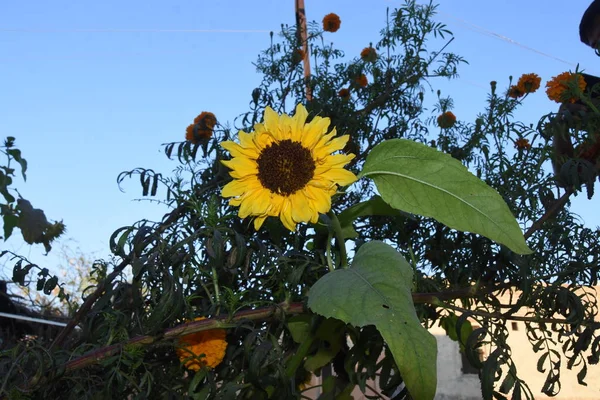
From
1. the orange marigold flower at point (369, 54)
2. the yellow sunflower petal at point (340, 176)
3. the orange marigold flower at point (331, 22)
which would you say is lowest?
the yellow sunflower petal at point (340, 176)

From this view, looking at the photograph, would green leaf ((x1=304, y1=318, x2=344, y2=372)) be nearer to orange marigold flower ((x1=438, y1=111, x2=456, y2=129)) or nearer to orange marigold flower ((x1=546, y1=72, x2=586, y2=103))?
orange marigold flower ((x1=546, y1=72, x2=586, y2=103))

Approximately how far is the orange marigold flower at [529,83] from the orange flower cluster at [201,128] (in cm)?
96

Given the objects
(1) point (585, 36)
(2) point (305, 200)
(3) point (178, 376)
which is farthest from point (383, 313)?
(1) point (585, 36)

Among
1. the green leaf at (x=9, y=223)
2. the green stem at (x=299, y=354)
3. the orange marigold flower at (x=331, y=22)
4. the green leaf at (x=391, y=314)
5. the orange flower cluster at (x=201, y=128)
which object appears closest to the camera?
the green leaf at (x=391, y=314)

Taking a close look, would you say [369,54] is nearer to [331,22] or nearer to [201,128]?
[331,22]

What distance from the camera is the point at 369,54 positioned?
2252 millimetres

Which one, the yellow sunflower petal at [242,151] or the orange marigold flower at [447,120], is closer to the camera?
the yellow sunflower petal at [242,151]

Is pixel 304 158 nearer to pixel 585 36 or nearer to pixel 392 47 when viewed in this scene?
pixel 585 36

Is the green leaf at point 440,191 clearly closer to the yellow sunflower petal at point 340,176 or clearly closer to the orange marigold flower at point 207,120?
the yellow sunflower petal at point 340,176

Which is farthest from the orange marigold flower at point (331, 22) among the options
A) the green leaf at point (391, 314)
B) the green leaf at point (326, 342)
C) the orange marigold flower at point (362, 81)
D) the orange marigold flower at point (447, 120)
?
the green leaf at point (391, 314)

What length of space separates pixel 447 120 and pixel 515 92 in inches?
10.1

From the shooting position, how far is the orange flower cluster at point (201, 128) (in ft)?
5.47

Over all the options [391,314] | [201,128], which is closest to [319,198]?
[391,314]

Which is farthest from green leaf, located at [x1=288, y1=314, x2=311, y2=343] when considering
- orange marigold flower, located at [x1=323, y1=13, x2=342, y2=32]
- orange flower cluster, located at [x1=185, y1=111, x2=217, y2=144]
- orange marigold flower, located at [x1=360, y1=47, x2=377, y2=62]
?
orange marigold flower, located at [x1=323, y1=13, x2=342, y2=32]
